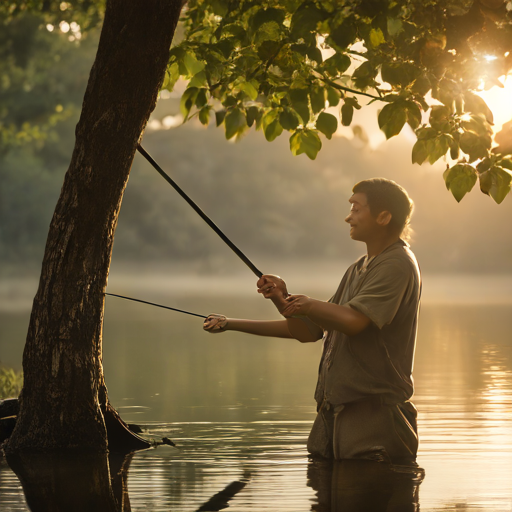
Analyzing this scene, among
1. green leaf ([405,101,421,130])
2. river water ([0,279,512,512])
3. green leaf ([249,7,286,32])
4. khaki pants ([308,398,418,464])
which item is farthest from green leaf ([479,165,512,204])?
river water ([0,279,512,512])

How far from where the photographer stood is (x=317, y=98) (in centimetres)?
537

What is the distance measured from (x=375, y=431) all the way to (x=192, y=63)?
2596mm

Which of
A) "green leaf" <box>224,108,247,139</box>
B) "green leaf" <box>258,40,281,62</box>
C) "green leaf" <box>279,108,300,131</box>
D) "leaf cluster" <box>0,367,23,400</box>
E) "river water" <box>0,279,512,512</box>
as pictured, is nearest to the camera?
"river water" <box>0,279,512,512</box>

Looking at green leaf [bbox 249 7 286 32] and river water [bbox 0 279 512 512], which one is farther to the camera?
green leaf [bbox 249 7 286 32]

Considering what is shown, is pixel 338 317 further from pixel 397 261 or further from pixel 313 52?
pixel 313 52

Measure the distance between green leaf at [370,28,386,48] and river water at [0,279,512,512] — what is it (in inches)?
90.3

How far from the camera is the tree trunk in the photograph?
16.6ft

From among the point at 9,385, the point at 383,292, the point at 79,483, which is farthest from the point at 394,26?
the point at 9,385

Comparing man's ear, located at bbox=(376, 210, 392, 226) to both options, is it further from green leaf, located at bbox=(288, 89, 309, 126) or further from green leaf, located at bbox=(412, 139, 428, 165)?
green leaf, located at bbox=(288, 89, 309, 126)

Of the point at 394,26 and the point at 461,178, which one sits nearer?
the point at 394,26

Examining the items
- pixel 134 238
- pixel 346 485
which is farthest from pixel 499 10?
pixel 134 238

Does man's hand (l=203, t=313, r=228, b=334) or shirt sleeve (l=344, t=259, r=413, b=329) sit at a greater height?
shirt sleeve (l=344, t=259, r=413, b=329)

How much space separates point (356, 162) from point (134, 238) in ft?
50.8

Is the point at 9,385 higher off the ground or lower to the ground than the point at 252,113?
lower
